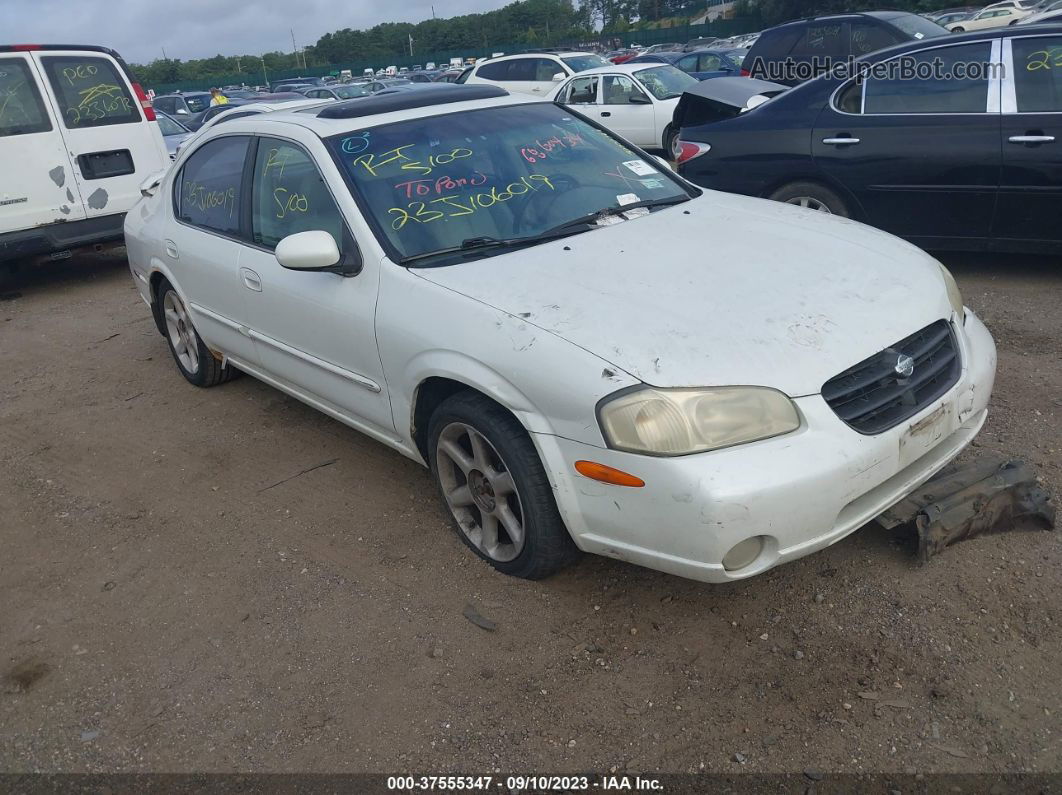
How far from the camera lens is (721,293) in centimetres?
290

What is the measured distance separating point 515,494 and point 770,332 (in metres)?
1.03

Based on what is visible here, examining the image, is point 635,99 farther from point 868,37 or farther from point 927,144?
point 927,144

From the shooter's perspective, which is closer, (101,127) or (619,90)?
(101,127)

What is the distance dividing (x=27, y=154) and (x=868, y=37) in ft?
31.9

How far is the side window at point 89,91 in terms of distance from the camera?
7.73 meters

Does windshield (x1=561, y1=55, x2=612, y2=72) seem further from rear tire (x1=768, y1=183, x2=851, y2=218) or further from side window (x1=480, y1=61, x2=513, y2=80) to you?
rear tire (x1=768, y1=183, x2=851, y2=218)

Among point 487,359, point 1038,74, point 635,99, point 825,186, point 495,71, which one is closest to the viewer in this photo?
point 487,359

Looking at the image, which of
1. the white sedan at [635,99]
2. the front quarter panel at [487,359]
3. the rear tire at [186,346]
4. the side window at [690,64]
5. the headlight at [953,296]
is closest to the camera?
the front quarter panel at [487,359]

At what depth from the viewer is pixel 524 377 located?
2.75 m

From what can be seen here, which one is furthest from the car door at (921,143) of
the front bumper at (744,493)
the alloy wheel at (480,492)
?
the alloy wheel at (480,492)

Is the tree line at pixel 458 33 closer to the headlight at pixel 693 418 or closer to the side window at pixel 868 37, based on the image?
the side window at pixel 868 37

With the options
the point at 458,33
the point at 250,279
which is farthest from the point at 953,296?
the point at 458,33

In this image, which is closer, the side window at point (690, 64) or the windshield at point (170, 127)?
the windshield at point (170, 127)

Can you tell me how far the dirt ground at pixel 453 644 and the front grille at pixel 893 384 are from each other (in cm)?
61
